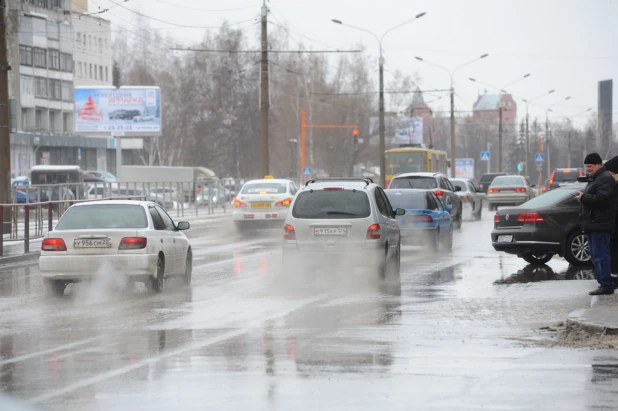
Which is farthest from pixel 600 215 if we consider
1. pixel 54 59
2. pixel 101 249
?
pixel 54 59

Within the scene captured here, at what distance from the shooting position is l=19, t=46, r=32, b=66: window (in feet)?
285

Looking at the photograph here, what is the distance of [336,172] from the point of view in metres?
104

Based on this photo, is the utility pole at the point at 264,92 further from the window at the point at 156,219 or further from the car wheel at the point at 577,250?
the window at the point at 156,219

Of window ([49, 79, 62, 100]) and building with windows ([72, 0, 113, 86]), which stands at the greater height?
building with windows ([72, 0, 113, 86])

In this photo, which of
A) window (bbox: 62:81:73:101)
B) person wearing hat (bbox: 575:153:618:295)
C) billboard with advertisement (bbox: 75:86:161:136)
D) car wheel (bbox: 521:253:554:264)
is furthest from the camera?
window (bbox: 62:81:73:101)

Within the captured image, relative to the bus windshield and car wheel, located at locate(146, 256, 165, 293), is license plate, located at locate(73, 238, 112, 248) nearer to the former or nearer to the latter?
car wheel, located at locate(146, 256, 165, 293)

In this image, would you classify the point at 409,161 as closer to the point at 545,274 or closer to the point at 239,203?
the point at 239,203

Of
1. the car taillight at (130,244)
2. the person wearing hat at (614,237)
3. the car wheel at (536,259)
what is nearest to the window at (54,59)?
the car wheel at (536,259)

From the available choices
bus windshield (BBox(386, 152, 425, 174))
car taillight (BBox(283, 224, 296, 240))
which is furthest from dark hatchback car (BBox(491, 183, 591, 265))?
bus windshield (BBox(386, 152, 425, 174))

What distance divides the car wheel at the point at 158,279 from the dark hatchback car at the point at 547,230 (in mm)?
7031

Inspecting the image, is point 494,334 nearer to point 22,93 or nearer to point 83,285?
point 83,285

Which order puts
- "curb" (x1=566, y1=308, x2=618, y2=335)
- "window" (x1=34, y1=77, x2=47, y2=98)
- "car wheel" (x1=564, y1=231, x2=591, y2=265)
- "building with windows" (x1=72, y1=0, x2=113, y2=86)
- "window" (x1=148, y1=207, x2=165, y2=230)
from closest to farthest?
"curb" (x1=566, y1=308, x2=618, y2=335) < "window" (x1=148, y1=207, x2=165, y2=230) < "car wheel" (x1=564, y1=231, x2=591, y2=265) < "window" (x1=34, y1=77, x2=47, y2=98) < "building with windows" (x1=72, y1=0, x2=113, y2=86)

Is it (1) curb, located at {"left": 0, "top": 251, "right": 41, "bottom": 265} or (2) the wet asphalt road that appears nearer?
(2) the wet asphalt road

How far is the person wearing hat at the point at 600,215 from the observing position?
14000 mm
